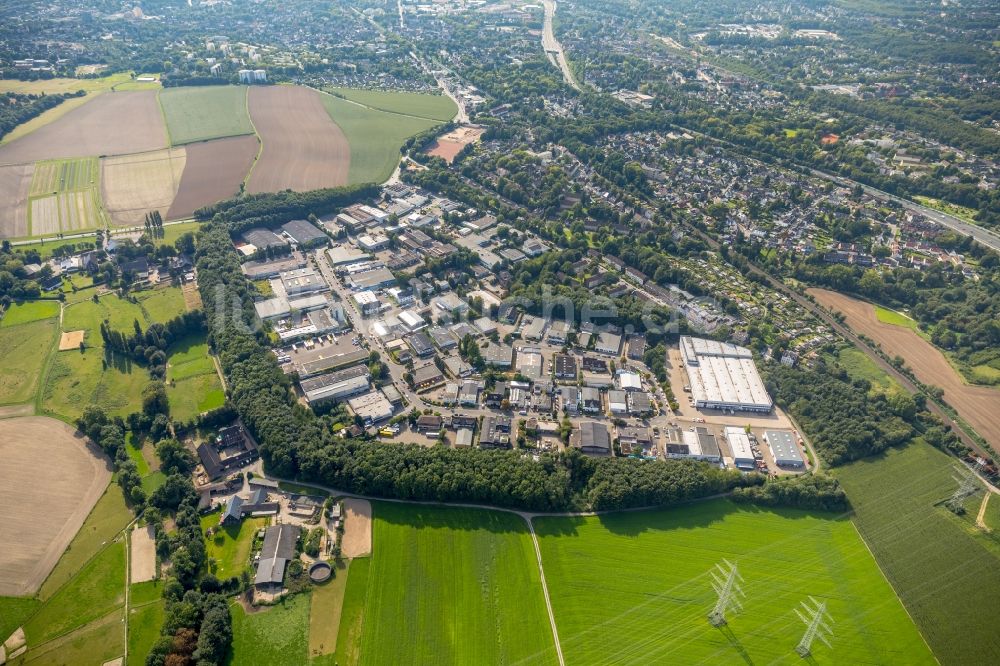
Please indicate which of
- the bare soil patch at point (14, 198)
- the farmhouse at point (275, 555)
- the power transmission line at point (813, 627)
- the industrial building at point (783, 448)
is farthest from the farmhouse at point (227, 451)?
the bare soil patch at point (14, 198)

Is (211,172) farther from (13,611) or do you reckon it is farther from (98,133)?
(13,611)

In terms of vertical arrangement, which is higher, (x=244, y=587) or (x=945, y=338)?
(x=945, y=338)

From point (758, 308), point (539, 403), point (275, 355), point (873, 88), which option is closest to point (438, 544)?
point (539, 403)

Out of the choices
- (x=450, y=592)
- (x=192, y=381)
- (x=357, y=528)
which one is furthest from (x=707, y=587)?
(x=192, y=381)

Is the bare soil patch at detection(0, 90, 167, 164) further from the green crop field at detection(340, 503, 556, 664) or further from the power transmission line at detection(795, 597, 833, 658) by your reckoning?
the power transmission line at detection(795, 597, 833, 658)

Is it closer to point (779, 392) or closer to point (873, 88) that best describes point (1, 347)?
point (779, 392)

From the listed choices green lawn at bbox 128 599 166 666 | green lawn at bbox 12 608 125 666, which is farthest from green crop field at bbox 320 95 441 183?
green lawn at bbox 12 608 125 666

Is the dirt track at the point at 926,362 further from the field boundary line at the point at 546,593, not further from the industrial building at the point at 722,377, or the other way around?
the field boundary line at the point at 546,593
